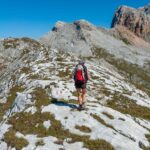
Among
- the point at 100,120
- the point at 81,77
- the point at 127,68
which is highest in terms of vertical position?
the point at 127,68

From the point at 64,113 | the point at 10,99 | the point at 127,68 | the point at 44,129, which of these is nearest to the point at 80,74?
the point at 64,113

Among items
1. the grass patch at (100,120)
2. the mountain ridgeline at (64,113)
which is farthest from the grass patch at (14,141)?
the grass patch at (100,120)

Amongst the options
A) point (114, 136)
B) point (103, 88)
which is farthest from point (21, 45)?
point (114, 136)

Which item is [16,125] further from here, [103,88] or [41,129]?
[103,88]

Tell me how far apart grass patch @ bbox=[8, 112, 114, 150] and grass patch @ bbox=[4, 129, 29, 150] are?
37.2 inches

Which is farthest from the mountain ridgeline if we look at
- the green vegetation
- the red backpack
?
the green vegetation

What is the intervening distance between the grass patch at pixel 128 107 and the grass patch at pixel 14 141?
11.6 metres

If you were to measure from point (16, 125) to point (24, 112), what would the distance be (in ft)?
9.63

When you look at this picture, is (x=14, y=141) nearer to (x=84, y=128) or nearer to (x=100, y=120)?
(x=84, y=128)

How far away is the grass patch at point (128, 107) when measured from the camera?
1341 inches

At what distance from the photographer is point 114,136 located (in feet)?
85.3

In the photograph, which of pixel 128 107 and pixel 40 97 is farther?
pixel 128 107

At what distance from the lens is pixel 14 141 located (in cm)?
2555

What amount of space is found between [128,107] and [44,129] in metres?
11.9
